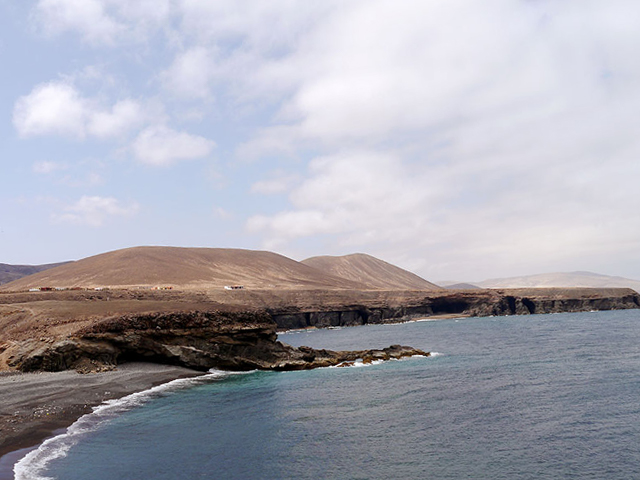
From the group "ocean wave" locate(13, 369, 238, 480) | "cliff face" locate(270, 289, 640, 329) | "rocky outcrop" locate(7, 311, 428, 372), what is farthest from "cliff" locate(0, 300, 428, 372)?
"cliff face" locate(270, 289, 640, 329)

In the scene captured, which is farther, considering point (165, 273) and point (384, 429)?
point (165, 273)

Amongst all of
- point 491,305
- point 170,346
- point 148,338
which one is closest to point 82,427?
point 148,338

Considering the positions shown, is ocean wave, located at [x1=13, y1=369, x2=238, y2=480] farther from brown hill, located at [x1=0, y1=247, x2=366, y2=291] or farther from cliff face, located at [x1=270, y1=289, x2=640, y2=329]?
brown hill, located at [x1=0, y1=247, x2=366, y2=291]

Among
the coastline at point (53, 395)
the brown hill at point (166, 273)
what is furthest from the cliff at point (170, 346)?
the brown hill at point (166, 273)

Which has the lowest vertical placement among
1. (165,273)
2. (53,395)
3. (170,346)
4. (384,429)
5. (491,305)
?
(384,429)

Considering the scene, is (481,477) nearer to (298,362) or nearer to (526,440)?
(526,440)

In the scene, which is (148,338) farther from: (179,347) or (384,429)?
(384,429)

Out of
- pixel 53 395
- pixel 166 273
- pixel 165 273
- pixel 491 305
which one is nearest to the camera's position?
pixel 53 395

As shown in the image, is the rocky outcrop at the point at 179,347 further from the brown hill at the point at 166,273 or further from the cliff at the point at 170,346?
the brown hill at the point at 166,273
